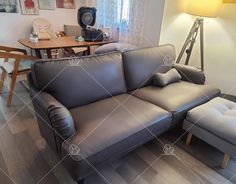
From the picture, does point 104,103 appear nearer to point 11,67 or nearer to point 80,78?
point 80,78

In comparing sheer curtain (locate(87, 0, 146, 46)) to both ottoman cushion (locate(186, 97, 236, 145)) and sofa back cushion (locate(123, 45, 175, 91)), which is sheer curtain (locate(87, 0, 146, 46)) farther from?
ottoman cushion (locate(186, 97, 236, 145))

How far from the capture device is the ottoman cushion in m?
1.44

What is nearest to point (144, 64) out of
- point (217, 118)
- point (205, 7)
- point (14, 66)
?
point (217, 118)

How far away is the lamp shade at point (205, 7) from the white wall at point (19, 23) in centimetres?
286

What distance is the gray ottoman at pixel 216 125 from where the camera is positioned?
4.71 ft

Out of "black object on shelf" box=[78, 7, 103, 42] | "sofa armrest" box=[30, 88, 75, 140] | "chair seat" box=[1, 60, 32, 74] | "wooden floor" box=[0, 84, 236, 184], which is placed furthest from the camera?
"black object on shelf" box=[78, 7, 103, 42]

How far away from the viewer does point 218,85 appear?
2797mm

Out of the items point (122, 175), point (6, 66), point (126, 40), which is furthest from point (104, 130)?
point (126, 40)

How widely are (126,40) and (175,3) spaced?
0.93m

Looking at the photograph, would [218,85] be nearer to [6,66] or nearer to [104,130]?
[104,130]

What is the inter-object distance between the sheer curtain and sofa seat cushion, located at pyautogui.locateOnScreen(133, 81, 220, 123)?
1.26 meters

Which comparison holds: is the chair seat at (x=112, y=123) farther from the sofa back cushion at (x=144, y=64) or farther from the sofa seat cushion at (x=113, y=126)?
the sofa back cushion at (x=144, y=64)

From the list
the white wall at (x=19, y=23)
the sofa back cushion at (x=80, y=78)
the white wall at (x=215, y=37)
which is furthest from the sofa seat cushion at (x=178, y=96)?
the white wall at (x=19, y=23)

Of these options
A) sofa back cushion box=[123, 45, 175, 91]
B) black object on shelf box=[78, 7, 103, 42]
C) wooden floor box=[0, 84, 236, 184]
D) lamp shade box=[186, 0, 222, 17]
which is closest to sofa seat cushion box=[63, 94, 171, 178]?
wooden floor box=[0, 84, 236, 184]
